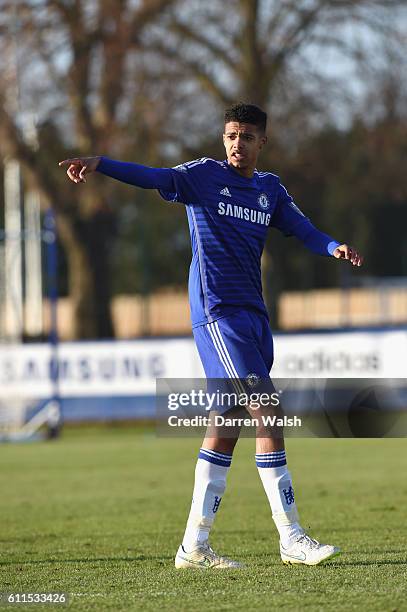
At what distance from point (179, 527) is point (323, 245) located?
2.90 m

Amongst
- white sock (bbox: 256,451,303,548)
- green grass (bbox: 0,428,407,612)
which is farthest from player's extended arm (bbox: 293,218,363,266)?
green grass (bbox: 0,428,407,612)

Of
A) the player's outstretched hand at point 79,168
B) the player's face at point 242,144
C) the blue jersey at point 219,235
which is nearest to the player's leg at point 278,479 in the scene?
the blue jersey at point 219,235

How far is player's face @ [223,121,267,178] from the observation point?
22.4ft

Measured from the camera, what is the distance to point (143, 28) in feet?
82.5

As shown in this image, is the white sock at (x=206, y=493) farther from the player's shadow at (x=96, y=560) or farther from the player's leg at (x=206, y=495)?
the player's shadow at (x=96, y=560)

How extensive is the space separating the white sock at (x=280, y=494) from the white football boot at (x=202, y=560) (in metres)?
0.31

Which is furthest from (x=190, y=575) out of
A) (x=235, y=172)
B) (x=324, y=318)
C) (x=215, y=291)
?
(x=324, y=318)

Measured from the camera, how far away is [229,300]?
22.4ft

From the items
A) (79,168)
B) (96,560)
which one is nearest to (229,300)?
(79,168)

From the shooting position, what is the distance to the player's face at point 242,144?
22.4ft

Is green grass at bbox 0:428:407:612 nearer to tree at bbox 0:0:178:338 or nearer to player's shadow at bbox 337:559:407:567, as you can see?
player's shadow at bbox 337:559:407:567

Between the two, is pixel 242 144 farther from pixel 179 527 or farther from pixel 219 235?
pixel 179 527

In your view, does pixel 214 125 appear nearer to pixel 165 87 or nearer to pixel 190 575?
pixel 165 87

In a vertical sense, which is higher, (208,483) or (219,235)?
(219,235)
